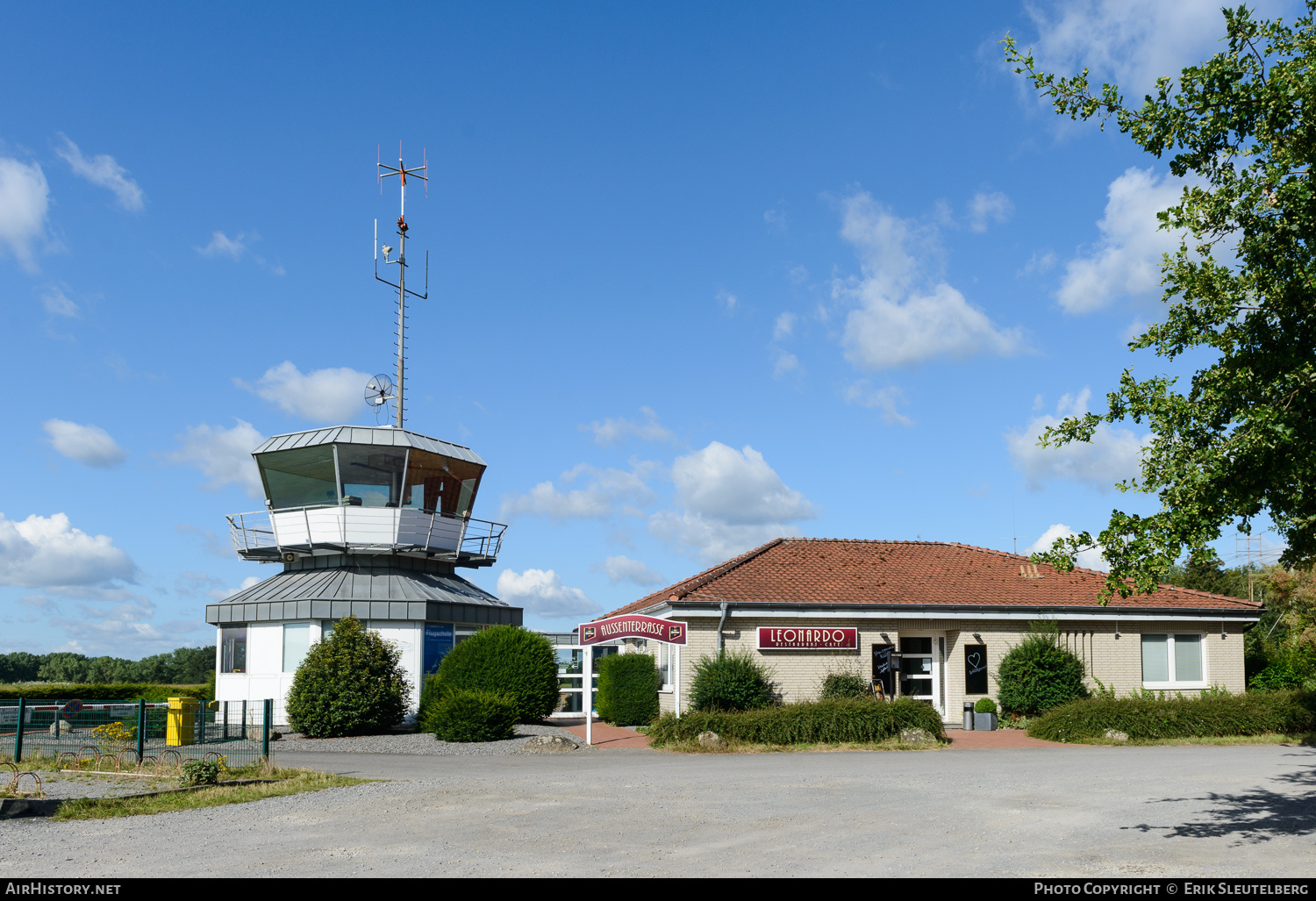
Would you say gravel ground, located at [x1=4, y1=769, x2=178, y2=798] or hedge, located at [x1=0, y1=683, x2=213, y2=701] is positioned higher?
gravel ground, located at [x1=4, y1=769, x2=178, y2=798]

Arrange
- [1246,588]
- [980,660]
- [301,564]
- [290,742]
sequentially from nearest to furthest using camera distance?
[290,742] → [980,660] → [301,564] → [1246,588]

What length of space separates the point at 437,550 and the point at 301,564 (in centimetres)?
401

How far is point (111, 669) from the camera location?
74.1 m

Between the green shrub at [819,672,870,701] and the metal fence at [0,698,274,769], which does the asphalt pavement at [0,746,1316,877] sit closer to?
the metal fence at [0,698,274,769]

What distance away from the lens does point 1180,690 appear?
27.5 meters

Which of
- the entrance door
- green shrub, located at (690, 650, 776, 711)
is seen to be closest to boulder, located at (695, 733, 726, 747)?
green shrub, located at (690, 650, 776, 711)

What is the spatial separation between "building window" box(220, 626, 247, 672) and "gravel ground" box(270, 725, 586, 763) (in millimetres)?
5237

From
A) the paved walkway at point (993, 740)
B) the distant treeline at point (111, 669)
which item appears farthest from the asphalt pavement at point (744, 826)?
the distant treeline at point (111, 669)

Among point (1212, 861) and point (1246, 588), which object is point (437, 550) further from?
point (1246, 588)

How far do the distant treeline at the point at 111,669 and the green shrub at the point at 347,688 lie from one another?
51.5 metres

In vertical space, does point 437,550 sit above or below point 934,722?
above

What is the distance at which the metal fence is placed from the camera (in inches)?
722

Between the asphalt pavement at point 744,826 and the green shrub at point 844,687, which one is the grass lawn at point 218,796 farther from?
the green shrub at point 844,687
